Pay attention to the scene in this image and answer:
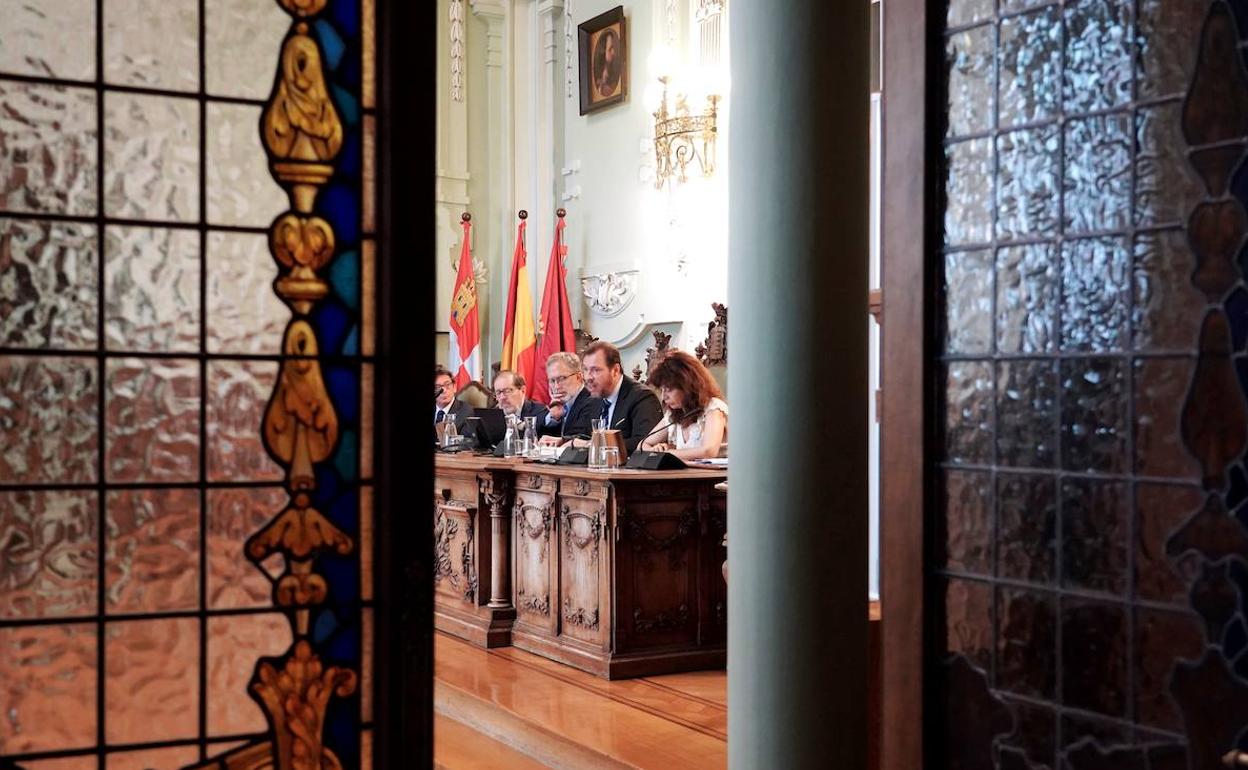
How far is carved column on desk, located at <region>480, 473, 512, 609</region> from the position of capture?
6.15 meters

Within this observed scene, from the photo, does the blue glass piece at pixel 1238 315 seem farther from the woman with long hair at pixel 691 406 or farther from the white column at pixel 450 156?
the white column at pixel 450 156

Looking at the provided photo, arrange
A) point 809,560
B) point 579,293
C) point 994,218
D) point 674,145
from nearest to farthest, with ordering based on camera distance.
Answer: point 994,218 → point 809,560 → point 674,145 → point 579,293

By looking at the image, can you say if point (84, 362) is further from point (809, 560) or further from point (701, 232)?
point (701, 232)

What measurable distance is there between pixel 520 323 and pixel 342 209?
8970 mm

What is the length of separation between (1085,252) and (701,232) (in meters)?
6.77

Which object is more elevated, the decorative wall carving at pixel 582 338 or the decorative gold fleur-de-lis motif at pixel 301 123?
the decorative wall carving at pixel 582 338

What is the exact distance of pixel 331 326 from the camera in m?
1.49

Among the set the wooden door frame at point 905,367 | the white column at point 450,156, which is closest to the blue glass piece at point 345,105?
the wooden door frame at point 905,367

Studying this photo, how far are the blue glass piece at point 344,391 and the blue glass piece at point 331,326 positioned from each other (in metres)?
0.02

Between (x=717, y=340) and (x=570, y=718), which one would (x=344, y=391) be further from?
(x=717, y=340)

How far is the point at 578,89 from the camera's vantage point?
34.1 feet

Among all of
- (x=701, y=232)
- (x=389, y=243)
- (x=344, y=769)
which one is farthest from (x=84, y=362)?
(x=701, y=232)

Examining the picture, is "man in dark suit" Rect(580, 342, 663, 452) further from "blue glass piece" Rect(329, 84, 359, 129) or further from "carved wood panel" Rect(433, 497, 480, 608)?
"blue glass piece" Rect(329, 84, 359, 129)

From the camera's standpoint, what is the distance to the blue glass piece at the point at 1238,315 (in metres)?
1.83
